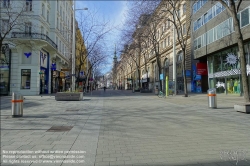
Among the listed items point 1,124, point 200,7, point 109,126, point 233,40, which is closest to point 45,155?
point 109,126

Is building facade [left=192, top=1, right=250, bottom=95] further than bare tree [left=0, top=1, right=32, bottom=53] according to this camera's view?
Yes

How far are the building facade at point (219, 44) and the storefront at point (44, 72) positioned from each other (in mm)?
22165

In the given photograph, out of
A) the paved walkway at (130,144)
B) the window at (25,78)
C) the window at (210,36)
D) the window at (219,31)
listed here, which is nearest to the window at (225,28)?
the window at (219,31)

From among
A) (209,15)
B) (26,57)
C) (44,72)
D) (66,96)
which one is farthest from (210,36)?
(26,57)

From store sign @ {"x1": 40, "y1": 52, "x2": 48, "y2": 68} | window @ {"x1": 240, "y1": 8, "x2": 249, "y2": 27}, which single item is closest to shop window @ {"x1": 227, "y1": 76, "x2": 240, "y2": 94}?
window @ {"x1": 240, "y1": 8, "x2": 249, "y2": 27}

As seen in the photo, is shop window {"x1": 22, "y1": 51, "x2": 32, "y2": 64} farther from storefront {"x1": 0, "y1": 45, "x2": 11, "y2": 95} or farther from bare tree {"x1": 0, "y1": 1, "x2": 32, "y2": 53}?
bare tree {"x1": 0, "y1": 1, "x2": 32, "y2": 53}

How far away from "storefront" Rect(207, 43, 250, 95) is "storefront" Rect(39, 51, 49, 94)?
1015 inches

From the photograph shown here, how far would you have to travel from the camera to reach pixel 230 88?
28000 mm

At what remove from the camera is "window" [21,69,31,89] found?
27.5m

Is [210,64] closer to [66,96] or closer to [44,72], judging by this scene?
[66,96]

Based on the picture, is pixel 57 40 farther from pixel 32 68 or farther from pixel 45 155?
pixel 45 155

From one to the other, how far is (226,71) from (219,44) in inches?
156

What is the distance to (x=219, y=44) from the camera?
26672mm

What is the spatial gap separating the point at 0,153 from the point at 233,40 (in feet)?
84.6
